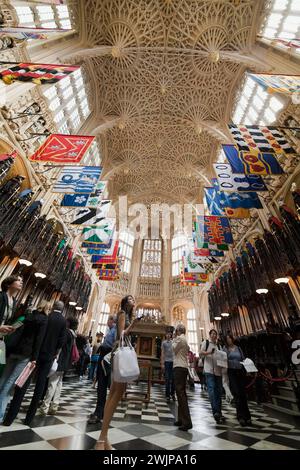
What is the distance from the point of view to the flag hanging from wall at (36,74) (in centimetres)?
570

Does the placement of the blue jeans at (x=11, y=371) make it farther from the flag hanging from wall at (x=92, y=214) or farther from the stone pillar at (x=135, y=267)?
the stone pillar at (x=135, y=267)

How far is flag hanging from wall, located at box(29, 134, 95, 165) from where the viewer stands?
737cm

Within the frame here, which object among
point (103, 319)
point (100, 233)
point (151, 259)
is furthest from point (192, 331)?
point (100, 233)

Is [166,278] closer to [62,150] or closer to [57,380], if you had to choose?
[62,150]

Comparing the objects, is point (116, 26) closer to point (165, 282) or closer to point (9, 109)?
point (9, 109)

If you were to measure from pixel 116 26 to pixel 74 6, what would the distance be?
2696 millimetres

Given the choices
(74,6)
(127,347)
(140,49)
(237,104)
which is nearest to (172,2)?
(140,49)

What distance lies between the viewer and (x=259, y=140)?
7.36 metres

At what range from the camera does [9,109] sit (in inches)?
330

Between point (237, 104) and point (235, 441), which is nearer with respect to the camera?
point (235, 441)

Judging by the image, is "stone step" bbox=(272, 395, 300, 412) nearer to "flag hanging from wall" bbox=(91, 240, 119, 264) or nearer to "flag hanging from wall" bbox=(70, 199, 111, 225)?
"flag hanging from wall" bbox=(70, 199, 111, 225)

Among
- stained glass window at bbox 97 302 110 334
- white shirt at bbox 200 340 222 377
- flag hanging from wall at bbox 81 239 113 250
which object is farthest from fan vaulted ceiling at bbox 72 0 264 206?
white shirt at bbox 200 340 222 377

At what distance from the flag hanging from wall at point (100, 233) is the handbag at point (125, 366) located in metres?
9.49

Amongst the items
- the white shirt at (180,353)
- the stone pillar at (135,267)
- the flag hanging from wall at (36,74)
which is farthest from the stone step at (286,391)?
the stone pillar at (135,267)
